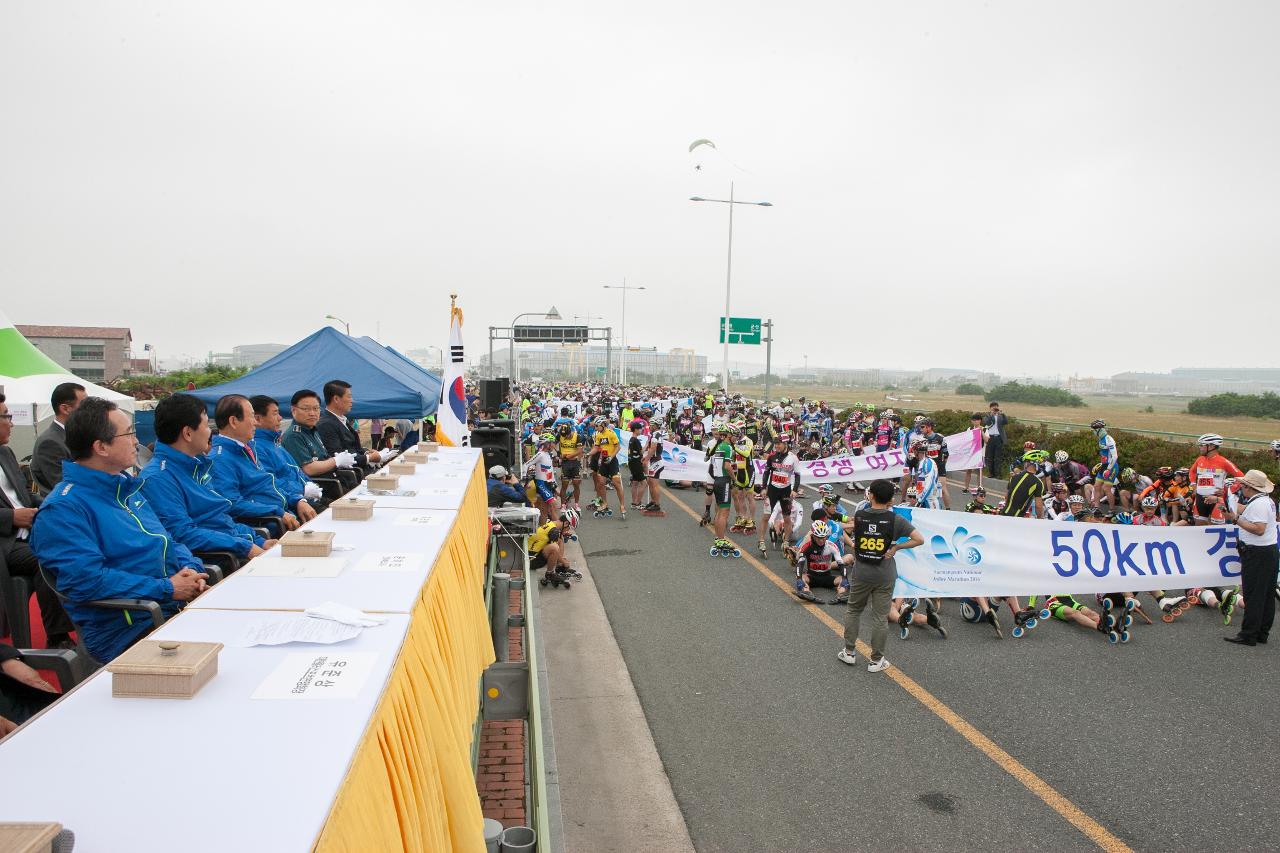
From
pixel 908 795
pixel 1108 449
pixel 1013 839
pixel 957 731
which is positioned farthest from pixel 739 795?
pixel 1108 449

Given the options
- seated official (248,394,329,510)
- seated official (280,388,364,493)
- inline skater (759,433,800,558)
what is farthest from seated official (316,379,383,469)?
inline skater (759,433,800,558)

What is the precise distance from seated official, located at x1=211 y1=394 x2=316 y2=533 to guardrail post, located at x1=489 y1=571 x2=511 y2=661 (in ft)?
5.23

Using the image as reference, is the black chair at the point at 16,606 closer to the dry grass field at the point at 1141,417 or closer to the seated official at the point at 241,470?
the seated official at the point at 241,470

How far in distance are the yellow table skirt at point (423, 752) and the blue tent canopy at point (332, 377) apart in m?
7.63

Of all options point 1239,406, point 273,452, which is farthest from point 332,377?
point 1239,406

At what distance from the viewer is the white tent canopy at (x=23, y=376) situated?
32.8 ft

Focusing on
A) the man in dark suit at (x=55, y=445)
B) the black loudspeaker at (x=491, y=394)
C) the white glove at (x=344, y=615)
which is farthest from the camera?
the black loudspeaker at (x=491, y=394)

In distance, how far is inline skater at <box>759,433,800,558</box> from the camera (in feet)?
35.8

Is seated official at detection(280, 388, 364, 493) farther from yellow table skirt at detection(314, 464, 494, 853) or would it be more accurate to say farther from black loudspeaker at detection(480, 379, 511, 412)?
black loudspeaker at detection(480, 379, 511, 412)

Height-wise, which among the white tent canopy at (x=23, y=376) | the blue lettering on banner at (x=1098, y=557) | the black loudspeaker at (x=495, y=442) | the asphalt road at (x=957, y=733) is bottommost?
the asphalt road at (x=957, y=733)

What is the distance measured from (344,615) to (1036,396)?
66.6 meters

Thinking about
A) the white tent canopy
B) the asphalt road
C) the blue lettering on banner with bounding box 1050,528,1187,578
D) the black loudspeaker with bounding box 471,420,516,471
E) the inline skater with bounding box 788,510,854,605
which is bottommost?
the asphalt road

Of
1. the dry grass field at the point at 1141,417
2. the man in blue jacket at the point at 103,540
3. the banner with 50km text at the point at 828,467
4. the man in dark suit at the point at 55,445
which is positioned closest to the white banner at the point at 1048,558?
the man in blue jacket at the point at 103,540

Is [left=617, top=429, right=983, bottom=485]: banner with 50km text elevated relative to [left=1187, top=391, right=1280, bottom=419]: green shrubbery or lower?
lower
